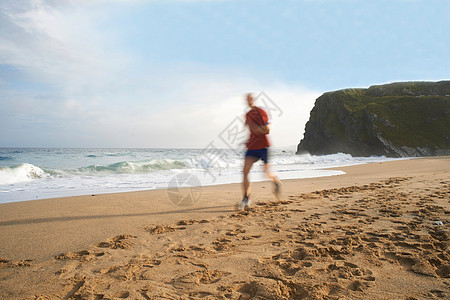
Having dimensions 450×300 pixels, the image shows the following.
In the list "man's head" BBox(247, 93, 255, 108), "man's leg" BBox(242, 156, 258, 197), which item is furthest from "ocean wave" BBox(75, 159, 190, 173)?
"man's head" BBox(247, 93, 255, 108)

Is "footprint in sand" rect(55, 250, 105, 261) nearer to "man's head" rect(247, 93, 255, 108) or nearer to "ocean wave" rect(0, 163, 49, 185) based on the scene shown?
"man's head" rect(247, 93, 255, 108)

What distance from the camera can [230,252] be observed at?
241 cm

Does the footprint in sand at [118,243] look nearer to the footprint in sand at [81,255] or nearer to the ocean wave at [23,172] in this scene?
the footprint in sand at [81,255]

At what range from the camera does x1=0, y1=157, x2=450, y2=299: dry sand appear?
173 cm

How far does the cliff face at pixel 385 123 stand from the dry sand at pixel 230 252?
33.9 m

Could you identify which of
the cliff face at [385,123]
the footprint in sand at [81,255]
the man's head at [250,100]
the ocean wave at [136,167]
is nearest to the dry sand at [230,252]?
the footprint in sand at [81,255]

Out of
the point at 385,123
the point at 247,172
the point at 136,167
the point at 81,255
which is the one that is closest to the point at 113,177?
the point at 136,167

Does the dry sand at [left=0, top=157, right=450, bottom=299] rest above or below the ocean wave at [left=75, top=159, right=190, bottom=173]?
above

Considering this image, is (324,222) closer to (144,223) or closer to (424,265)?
(424,265)

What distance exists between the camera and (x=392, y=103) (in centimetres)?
4044

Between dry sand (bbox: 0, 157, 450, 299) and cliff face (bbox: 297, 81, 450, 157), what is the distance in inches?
1335

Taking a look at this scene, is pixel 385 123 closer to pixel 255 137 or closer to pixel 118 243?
pixel 255 137

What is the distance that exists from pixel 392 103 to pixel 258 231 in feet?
152

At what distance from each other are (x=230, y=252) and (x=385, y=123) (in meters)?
40.2
